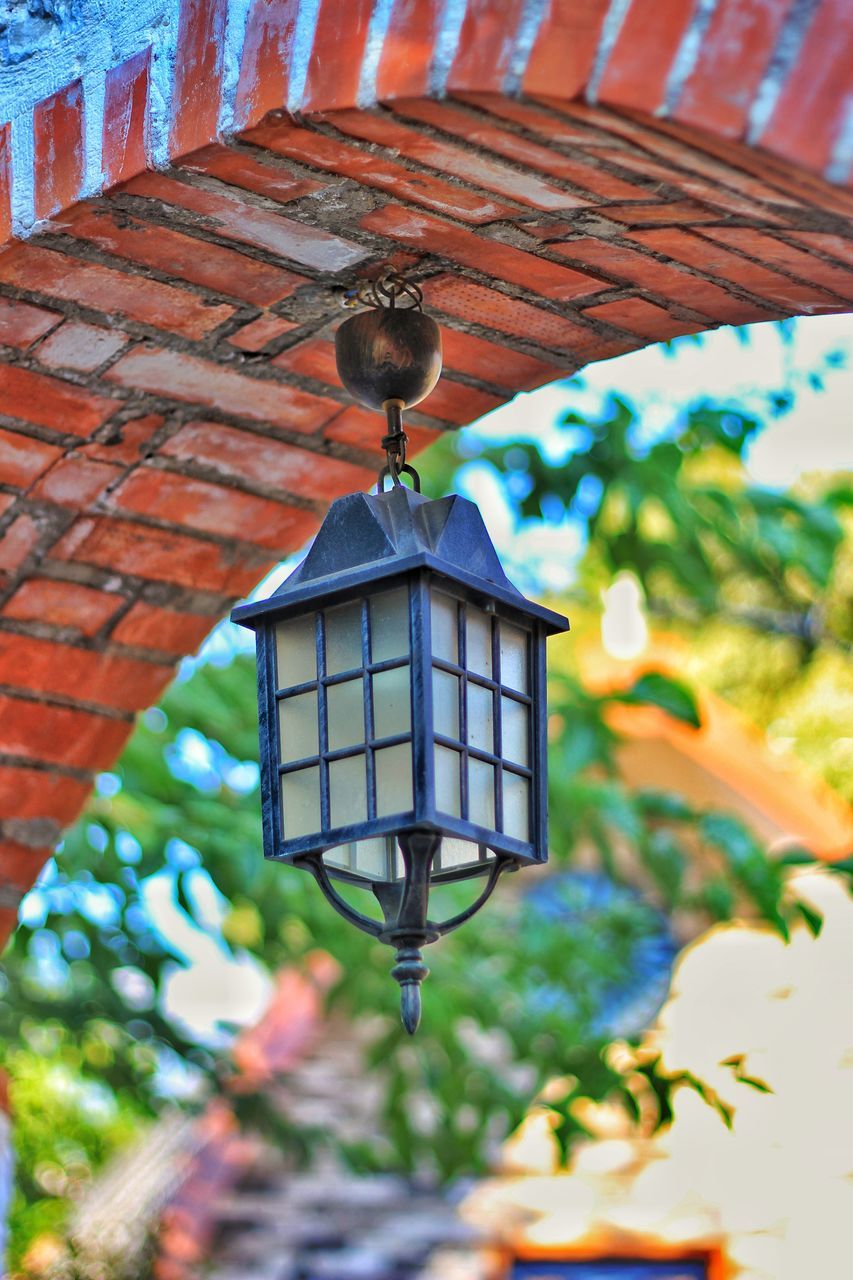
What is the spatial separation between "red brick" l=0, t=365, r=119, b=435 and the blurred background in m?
1.07

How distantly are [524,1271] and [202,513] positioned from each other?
4.01 meters

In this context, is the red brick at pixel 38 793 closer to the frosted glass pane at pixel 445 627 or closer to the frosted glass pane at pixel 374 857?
the frosted glass pane at pixel 374 857

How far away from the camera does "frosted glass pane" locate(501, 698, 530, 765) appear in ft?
5.19

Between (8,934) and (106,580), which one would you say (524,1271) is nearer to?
(8,934)

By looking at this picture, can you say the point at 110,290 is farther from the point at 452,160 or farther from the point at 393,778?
the point at 393,778

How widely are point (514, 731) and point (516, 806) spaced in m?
0.07

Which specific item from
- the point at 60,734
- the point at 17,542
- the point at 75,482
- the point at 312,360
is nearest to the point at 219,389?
the point at 312,360

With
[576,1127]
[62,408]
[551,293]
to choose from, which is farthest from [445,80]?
[576,1127]

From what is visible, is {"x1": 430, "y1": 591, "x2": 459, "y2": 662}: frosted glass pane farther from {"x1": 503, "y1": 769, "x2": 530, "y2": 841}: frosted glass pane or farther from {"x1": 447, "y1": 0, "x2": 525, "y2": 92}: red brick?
{"x1": 447, "y1": 0, "x2": 525, "y2": 92}: red brick

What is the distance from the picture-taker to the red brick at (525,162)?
129 cm

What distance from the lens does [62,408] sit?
1.79 m

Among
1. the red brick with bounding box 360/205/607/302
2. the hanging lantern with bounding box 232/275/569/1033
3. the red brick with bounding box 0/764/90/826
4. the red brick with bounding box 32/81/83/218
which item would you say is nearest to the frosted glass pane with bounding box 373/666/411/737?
the hanging lantern with bounding box 232/275/569/1033

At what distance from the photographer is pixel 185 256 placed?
1594 mm

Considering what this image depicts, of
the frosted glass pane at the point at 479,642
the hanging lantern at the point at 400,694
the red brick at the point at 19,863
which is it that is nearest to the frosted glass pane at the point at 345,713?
the hanging lantern at the point at 400,694
